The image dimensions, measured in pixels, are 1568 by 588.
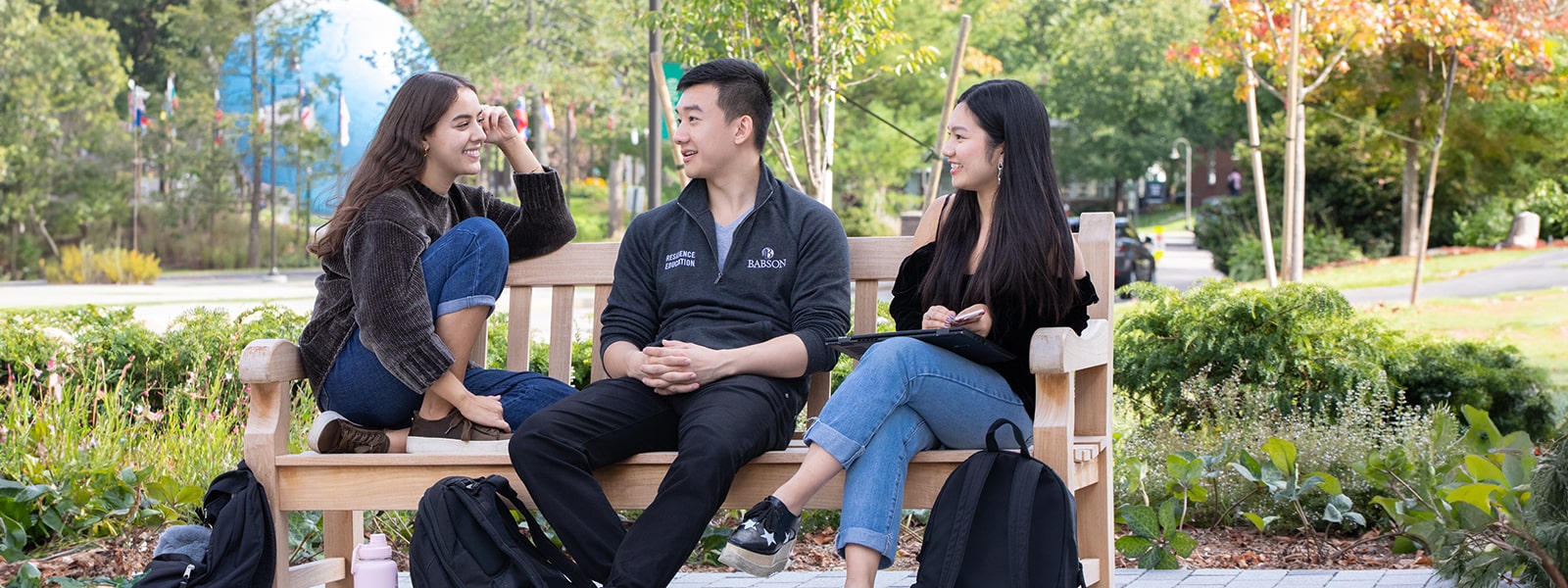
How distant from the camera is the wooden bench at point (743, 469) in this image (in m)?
3.08

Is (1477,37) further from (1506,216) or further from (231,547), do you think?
(231,547)

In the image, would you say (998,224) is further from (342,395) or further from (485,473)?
(342,395)

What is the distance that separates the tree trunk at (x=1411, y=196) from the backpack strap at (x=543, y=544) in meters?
20.3

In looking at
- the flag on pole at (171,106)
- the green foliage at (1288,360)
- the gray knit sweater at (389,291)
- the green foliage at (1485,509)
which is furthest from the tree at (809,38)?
the flag on pole at (171,106)

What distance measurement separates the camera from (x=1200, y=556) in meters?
4.43

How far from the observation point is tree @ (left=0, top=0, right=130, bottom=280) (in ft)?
87.1

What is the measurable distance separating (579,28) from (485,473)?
24661mm

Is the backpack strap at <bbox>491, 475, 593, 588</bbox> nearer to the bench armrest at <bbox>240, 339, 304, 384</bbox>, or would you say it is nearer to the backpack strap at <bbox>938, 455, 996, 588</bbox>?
the bench armrest at <bbox>240, 339, 304, 384</bbox>

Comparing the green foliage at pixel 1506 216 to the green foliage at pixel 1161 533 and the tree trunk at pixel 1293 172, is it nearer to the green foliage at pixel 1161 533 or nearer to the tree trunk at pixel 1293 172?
the tree trunk at pixel 1293 172

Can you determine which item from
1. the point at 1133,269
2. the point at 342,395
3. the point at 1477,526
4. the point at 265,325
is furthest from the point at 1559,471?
the point at 1133,269

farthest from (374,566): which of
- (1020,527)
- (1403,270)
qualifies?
(1403,270)

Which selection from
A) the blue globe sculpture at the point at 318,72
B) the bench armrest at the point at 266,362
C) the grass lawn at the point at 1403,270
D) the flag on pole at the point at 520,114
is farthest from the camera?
the blue globe sculpture at the point at 318,72

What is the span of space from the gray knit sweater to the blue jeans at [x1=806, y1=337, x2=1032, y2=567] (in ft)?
3.04

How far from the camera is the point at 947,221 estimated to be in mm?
3463
